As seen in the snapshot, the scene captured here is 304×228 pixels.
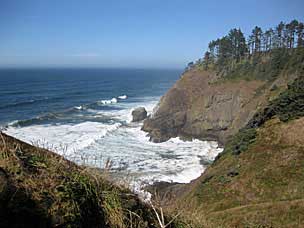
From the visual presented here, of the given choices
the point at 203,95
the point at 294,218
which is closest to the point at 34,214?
the point at 294,218

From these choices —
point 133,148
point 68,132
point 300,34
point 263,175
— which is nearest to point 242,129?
point 263,175

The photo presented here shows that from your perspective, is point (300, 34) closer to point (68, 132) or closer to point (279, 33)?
point (279, 33)

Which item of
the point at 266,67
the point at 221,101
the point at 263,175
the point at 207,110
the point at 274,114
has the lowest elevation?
the point at 263,175

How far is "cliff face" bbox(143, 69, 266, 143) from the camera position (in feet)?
140

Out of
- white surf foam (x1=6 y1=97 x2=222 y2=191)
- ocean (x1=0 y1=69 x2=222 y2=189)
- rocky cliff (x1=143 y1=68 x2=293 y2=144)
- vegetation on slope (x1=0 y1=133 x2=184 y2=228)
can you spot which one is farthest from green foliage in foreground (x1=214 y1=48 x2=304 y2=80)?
vegetation on slope (x1=0 y1=133 x2=184 y2=228)

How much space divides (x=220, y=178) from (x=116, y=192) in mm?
18030

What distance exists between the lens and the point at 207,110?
4741 cm

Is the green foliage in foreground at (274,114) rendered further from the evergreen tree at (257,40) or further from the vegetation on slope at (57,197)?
the evergreen tree at (257,40)

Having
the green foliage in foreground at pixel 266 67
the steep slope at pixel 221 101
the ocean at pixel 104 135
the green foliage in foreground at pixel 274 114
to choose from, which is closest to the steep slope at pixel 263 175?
the green foliage in foreground at pixel 274 114

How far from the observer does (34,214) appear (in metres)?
2.90

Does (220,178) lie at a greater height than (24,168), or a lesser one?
lesser

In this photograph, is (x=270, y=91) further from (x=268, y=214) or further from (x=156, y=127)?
(x=268, y=214)

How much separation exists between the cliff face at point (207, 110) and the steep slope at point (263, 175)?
14378 millimetres

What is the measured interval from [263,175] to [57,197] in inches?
720
